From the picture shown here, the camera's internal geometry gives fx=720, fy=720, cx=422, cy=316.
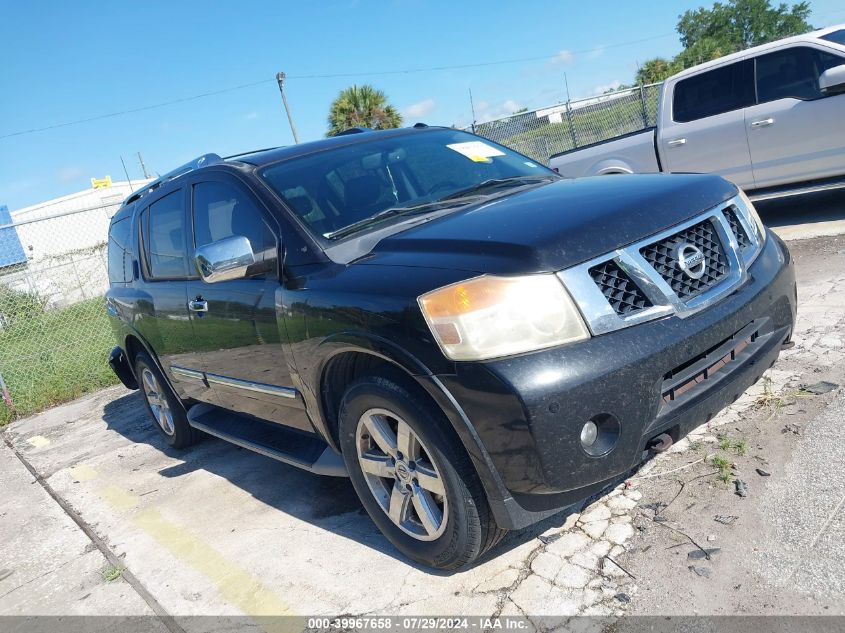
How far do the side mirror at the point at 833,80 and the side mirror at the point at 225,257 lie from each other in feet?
18.7

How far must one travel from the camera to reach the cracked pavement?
9.19ft

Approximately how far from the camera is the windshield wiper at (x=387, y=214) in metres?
3.36

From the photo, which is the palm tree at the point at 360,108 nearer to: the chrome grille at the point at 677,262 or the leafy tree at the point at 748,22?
the chrome grille at the point at 677,262

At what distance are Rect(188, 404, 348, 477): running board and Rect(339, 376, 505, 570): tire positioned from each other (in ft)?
0.94

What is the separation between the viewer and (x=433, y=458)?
2643 millimetres

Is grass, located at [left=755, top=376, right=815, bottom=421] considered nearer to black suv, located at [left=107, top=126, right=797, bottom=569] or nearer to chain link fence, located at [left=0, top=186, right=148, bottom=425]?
black suv, located at [left=107, top=126, right=797, bottom=569]

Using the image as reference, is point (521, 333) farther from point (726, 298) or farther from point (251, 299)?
point (251, 299)

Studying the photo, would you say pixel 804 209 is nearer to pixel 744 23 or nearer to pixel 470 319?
pixel 470 319

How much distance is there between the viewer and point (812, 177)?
7.20m

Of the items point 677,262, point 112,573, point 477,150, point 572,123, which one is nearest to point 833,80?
point 477,150

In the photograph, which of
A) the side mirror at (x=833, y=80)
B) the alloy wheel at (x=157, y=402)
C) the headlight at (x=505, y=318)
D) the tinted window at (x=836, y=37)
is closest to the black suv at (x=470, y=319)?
the headlight at (x=505, y=318)

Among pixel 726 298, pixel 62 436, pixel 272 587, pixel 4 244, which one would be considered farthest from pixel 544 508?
pixel 4 244

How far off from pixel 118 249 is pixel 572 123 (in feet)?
37.7

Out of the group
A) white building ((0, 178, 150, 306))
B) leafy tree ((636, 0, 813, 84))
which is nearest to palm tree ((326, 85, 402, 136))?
white building ((0, 178, 150, 306))
